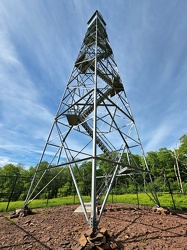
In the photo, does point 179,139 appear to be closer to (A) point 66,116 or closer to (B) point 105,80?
(B) point 105,80

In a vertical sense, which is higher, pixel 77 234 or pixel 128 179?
pixel 128 179

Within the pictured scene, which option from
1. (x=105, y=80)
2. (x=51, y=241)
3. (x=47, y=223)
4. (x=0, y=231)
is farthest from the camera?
(x=105, y=80)

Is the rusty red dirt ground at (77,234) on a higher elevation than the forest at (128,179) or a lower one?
lower

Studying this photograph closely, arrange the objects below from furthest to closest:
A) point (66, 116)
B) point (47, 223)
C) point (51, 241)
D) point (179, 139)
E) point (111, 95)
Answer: point (179, 139) < point (111, 95) < point (66, 116) < point (47, 223) < point (51, 241)

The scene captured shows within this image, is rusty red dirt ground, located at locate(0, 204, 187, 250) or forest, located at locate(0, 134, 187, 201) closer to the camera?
rusty red dirt ground, located at locate(0, 204, 187, 250)

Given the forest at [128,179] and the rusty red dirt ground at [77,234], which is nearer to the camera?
the rusty red dirt ground at [77,234]

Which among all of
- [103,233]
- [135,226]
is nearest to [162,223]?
[135,226]

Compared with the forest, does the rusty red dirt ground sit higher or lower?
lower

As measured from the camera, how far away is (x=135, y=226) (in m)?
4.89

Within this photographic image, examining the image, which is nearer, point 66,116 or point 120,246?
point 120,246

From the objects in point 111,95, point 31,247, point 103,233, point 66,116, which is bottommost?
point 31,247

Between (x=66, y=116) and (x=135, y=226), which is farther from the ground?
(x=66, y=116)

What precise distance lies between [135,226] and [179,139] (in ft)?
107

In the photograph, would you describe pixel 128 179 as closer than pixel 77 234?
No
